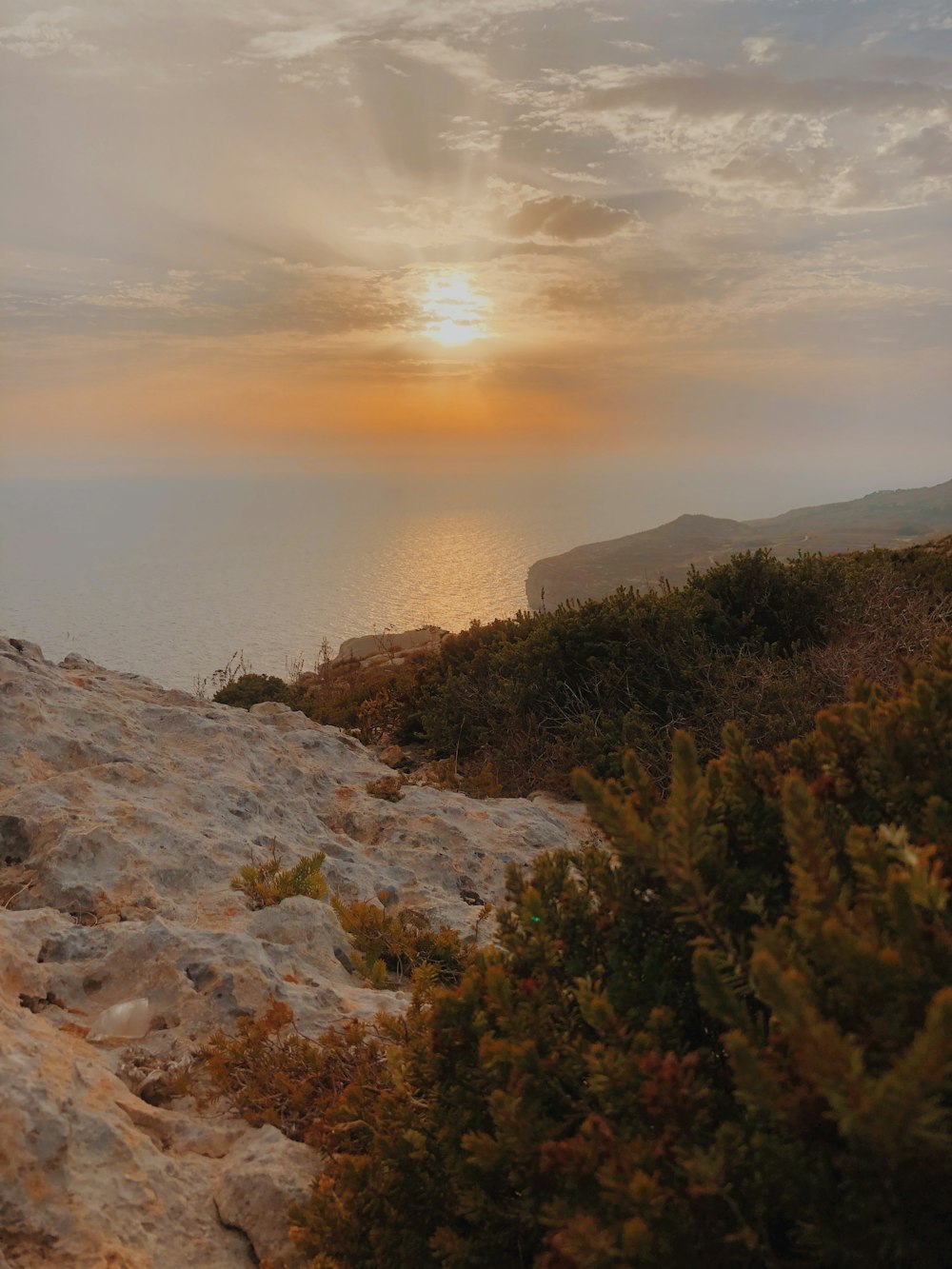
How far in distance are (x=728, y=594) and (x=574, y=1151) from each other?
29.3ft

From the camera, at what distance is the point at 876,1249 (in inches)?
55.0

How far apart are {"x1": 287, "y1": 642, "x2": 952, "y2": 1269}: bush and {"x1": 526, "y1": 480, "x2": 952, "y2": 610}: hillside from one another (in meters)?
31.8

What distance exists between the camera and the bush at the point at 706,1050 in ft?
4.45

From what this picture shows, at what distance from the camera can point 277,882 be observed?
4023mm

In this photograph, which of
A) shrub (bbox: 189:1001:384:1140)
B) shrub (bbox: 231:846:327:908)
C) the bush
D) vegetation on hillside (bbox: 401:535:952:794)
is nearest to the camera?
the bush

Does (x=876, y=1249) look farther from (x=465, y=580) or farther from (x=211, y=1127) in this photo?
(x=465, y=580)

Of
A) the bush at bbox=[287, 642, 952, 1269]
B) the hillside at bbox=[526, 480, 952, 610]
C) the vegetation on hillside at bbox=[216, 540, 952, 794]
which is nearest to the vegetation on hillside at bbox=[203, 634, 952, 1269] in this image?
the bush at bbox=[287, 642, 952, 1269]

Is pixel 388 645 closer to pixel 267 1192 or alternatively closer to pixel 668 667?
pixel 668 667

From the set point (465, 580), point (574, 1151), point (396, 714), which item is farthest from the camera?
point (465, 580)

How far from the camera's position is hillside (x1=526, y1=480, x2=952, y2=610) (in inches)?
1674

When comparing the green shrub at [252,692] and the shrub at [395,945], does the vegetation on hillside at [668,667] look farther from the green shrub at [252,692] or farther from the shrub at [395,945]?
the shrub at [395,945]

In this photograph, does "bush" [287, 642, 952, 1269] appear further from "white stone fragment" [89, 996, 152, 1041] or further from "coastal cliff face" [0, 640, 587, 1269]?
"white stone fragment" [89, 996, 152, 1041]

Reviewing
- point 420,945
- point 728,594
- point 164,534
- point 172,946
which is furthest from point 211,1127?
point 164,534

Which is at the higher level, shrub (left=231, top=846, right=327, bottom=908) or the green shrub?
the green shrub
